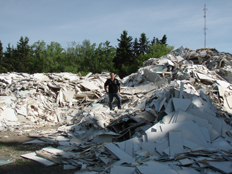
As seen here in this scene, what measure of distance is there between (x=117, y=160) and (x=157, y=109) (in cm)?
256

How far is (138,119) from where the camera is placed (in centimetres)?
547

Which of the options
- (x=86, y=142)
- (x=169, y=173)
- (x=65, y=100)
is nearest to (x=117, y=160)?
(x=169, y=173)

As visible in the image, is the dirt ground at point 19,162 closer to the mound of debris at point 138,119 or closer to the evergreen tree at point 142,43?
the mound of debris at point 138,119

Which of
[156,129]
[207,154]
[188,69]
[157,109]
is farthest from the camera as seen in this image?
[188,69]

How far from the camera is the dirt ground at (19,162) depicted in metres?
3.60

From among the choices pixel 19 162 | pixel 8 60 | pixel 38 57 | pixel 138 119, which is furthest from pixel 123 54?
pixel 19 162

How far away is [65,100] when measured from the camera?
9523mm

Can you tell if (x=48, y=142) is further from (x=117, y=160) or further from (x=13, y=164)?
(x=117, y=160)

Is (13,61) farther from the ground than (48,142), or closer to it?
farther from the ground

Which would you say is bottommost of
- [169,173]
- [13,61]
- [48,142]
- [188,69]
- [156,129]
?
[48,142]

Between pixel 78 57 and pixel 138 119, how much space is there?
31.9m

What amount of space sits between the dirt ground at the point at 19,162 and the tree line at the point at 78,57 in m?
25.2

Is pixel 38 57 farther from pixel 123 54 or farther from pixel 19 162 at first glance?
pixel 19 162

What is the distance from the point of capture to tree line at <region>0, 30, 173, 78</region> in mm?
31297
